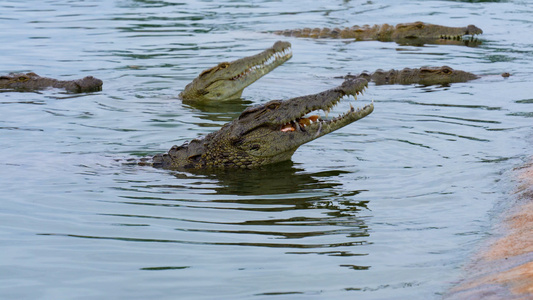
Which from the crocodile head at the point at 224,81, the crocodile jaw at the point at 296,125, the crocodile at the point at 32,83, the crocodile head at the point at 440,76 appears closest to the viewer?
the crocodile jaw at the point at 296,125

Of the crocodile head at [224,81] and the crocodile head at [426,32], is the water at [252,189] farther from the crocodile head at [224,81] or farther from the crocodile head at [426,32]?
the crocodile head at [426,32]

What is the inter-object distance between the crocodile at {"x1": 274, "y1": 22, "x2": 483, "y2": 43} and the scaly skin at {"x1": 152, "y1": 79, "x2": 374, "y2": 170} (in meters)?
11.3

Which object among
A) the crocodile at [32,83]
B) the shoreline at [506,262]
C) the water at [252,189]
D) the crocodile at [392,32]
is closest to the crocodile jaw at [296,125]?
the water at [252,189]

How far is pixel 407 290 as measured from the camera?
15.6 feet

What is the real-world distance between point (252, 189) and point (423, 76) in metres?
6.88

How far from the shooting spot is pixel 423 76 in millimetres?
13805

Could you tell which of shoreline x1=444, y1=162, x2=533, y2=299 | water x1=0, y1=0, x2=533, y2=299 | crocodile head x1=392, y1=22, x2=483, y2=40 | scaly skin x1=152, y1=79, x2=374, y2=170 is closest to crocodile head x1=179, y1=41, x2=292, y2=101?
water x1=0, y1=0, x2=533, y2=299

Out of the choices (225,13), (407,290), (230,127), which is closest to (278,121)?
(230,127)

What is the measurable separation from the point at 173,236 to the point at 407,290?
190 centimetres

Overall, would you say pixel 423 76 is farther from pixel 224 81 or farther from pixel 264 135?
pixel 264 135

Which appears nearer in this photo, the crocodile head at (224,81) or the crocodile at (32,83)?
the crocodile head at (224,81)

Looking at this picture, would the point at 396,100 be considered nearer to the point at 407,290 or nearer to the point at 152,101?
the point at 152,101

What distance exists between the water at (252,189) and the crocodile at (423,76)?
350mm

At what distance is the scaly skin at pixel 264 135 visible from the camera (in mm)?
7891
